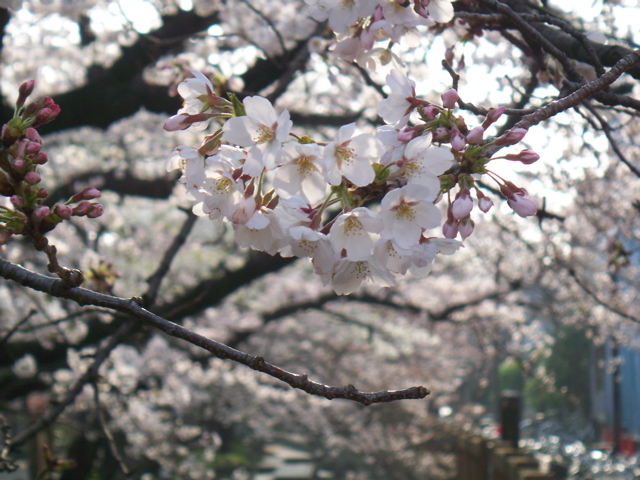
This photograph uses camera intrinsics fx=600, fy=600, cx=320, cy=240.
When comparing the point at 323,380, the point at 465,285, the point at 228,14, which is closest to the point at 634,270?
the point at 465,285

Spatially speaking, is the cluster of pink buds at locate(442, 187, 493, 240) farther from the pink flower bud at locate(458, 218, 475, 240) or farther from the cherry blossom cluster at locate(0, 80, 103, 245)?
the cherry blossom cluster at locate(0, 80, 103, 245)

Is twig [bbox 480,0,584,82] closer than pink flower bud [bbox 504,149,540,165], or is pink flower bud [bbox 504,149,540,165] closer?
pink flower bud [bbox 504,149,540,165]

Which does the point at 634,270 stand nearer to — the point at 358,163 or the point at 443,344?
the point at 443,344

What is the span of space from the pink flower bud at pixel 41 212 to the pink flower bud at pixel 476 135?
0.79 m

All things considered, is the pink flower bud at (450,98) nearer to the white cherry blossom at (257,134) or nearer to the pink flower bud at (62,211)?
the white cherry blossom at (257,134)

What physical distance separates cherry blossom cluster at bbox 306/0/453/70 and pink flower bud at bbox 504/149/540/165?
0.46 metres

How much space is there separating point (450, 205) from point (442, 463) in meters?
9.63

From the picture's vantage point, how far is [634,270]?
10.8 metres

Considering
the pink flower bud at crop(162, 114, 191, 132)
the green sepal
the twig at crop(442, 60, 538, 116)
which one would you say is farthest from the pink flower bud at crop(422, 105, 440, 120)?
the pink flower bud at crop(162, 114, 191, 132)

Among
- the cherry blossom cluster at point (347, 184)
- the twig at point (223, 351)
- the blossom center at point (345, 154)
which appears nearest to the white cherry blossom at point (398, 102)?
the cherry blossom cluster at point (347, 184)

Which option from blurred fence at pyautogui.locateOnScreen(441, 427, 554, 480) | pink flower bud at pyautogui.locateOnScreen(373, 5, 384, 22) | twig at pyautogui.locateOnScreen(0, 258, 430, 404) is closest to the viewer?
twig at pyautogui.locateOnScreen(0, 258, 430, 404)

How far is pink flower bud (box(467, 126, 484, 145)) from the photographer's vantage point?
1.08 meters

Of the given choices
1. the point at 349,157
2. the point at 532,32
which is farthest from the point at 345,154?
the point at 532,32

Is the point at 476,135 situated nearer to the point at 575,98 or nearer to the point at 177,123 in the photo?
the point at 575,98
